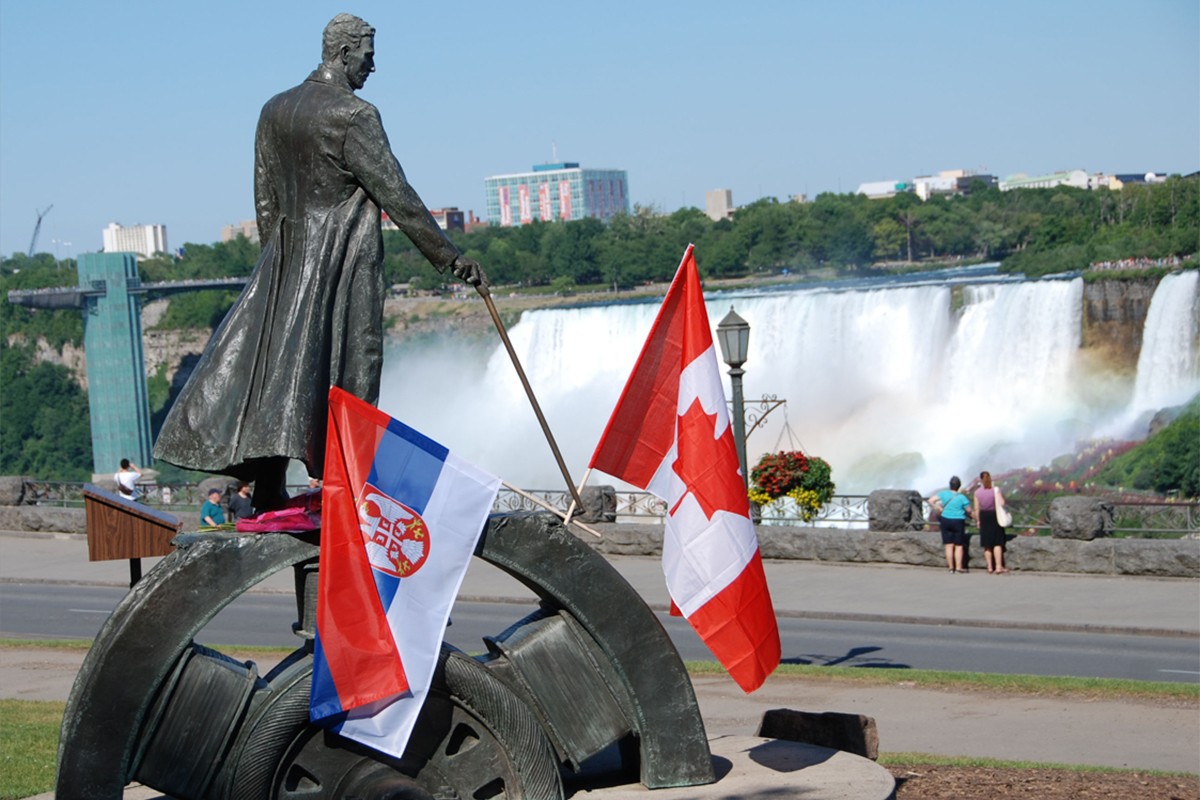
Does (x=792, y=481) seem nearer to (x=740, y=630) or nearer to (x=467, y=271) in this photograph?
(x=740, y=630)

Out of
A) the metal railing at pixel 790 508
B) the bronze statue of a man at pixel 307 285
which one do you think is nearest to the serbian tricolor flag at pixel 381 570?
the bronze statue of a man at pixel 307 285

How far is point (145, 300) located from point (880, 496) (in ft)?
303

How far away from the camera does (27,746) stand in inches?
381

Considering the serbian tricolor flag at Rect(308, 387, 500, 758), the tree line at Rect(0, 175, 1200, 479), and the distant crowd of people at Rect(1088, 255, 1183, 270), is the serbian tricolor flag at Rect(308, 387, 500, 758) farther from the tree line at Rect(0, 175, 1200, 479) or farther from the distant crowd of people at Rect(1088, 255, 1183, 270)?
the tree line at Rect(0, 175, 1200, 479)

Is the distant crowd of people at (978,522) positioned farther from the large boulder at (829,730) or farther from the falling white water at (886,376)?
the falling white water at (886,376)

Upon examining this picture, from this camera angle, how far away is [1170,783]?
8344mm

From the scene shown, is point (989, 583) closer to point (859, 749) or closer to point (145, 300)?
point (859, 749)

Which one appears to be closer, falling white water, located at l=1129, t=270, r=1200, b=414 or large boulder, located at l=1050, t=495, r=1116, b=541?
large boulder, located at l=1050, t=495, r=1116, b=541

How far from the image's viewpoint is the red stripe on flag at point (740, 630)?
7.25 m

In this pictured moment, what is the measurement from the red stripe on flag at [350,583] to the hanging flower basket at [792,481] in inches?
639

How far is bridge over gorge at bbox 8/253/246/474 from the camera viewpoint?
92.4m

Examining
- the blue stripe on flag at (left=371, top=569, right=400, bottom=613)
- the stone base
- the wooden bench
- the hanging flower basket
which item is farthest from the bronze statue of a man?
the hanging flower basket

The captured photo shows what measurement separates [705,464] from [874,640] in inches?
362

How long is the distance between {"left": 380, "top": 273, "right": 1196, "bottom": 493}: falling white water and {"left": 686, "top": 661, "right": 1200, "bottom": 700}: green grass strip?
28919 mm
